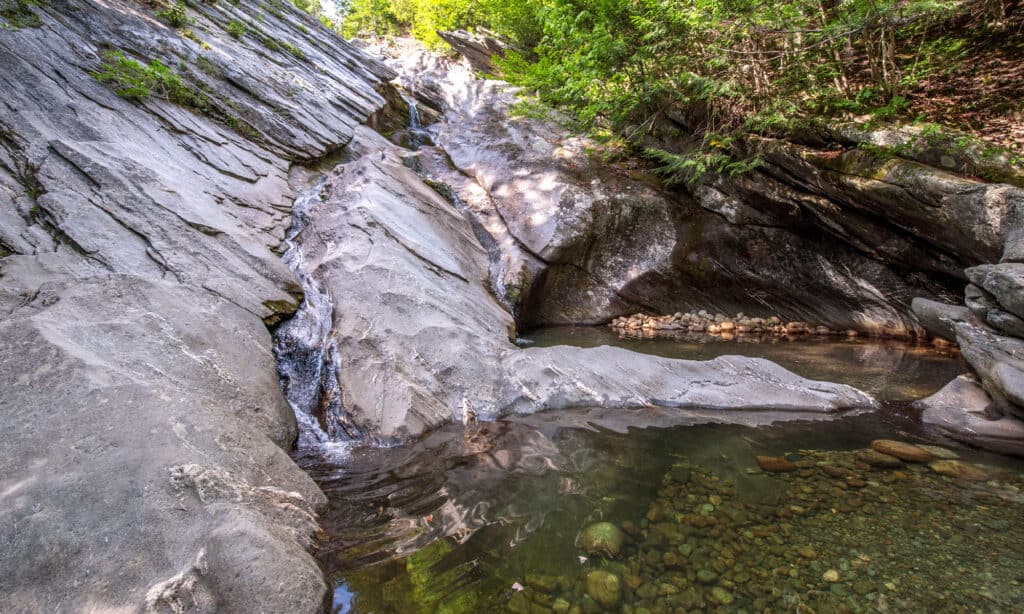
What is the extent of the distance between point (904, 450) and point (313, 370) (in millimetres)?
5949

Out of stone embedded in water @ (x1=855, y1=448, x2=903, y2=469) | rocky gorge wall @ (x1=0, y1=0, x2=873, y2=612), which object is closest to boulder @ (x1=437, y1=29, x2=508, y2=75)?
rocky gorge wall @ (x1=0, y1=0, x2=873, y2=612)

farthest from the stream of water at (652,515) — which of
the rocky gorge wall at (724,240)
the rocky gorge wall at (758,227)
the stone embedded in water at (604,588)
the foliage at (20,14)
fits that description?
the foliage at (20,14)

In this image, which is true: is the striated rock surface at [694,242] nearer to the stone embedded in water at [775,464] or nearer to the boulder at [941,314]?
the boulder at [941,314]

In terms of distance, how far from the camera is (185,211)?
567 centimetres

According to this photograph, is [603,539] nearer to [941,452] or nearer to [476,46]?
[941,452]

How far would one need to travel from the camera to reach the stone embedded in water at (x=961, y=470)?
359cm

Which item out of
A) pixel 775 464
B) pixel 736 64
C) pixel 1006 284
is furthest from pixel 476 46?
pixel 775 464

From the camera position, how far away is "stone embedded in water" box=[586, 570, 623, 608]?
Result: 238 centimetres

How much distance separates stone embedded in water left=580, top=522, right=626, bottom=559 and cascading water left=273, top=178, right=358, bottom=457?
248 centimetres

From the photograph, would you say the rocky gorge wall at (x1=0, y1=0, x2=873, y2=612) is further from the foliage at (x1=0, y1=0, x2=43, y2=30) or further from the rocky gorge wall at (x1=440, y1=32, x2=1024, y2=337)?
the rocky gorge wall at (x1=440, y1=32, x2=1024, y2=337)

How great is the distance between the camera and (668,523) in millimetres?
3025

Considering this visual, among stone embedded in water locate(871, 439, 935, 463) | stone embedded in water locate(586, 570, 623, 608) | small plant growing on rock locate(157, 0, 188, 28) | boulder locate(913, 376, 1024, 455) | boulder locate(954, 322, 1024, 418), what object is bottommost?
stone embedded in water locate(586, 570, 623, 608)

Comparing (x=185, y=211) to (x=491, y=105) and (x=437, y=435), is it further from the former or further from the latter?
(x=491, y=105)

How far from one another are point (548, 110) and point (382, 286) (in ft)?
25.8
